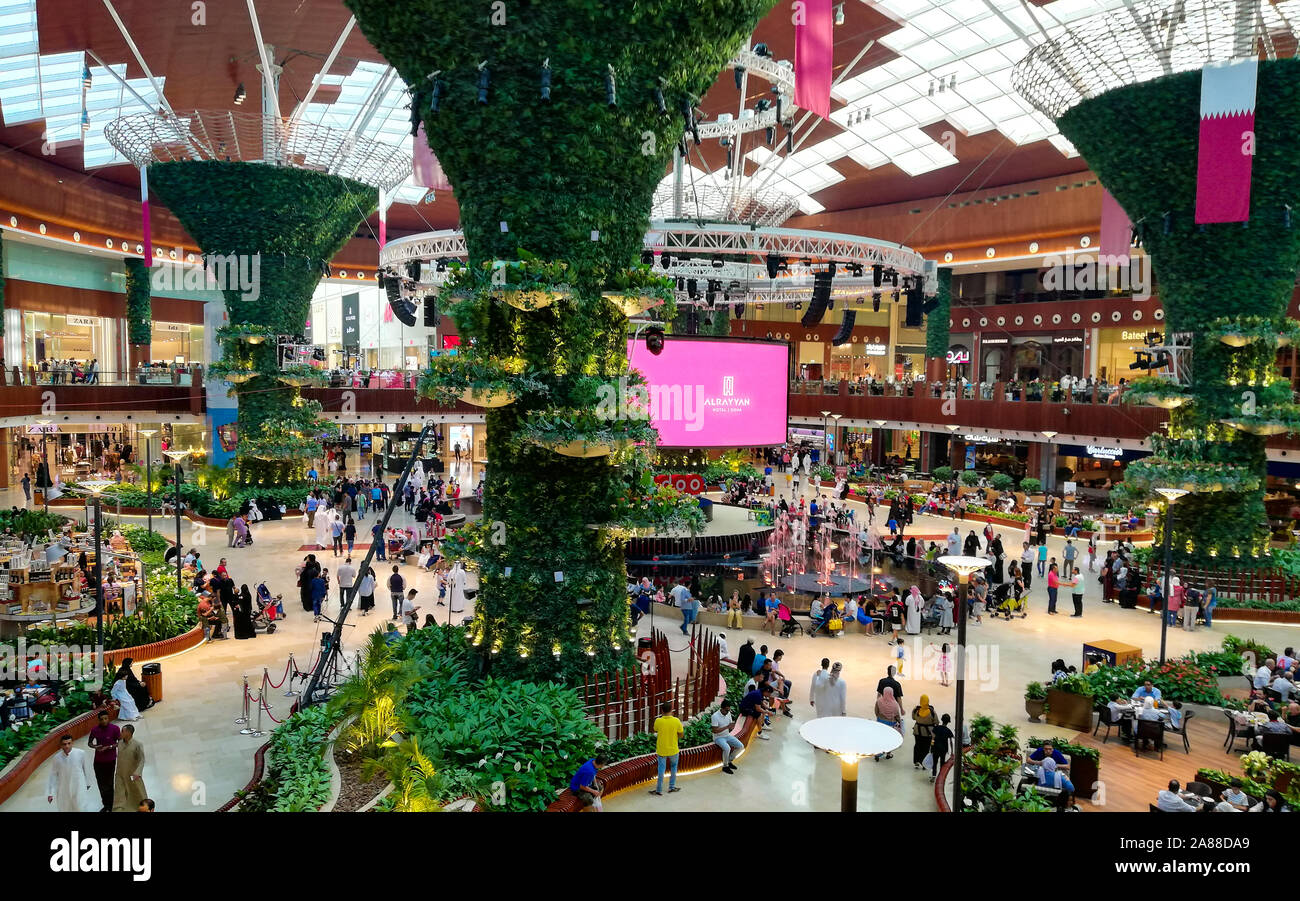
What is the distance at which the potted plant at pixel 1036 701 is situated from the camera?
40.1 ft

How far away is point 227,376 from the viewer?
25.6 meters

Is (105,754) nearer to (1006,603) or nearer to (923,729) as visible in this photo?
(923,729)

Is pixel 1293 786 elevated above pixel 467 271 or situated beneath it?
situated beneath

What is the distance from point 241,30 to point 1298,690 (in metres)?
27.2

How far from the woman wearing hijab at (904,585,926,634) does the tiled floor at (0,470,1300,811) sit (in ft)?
1.20

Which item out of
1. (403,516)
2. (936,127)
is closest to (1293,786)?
(403,516)

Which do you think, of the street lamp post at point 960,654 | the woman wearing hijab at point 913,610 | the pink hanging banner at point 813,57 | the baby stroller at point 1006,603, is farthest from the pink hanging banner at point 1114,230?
the street lamp post at point 960,654

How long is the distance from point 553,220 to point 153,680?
8.02 m

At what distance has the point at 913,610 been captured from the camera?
16.3 meters

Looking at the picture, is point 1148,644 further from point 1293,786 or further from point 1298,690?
point 1293,786

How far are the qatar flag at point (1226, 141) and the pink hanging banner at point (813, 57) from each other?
30.3 feet

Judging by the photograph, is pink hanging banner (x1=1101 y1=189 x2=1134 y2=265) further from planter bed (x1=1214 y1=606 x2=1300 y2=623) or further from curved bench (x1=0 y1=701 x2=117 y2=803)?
curved bench (x1=0 y1=701 x2=117 y2=803)

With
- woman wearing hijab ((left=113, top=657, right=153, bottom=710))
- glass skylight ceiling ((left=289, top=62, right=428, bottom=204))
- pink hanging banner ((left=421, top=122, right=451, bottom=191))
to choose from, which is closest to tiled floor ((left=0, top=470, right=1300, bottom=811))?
woman wearing hijab ((left=113, top=657, right=153, bottom=710))
